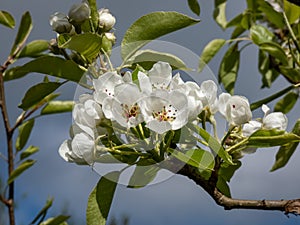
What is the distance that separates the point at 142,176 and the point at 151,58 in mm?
217

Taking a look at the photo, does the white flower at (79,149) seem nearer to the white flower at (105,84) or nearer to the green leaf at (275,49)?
the white flower at (105,84)

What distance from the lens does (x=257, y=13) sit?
2230mm

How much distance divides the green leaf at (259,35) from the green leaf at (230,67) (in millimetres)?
203

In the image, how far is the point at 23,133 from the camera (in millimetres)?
2225

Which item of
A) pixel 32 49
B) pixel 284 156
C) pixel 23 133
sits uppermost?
pixel 32 49

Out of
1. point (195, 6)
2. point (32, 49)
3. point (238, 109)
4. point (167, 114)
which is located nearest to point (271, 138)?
point (238, 109)

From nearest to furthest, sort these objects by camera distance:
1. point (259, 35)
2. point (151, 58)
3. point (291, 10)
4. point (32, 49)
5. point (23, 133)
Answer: point (151, 58) < point (291, 10) < point (259, 35) < point (32, 49) < point (23, 133)

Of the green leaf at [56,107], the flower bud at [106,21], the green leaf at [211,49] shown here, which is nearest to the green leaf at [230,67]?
the green leaf at [211,49]

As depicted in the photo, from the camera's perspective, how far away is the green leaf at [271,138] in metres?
0.86

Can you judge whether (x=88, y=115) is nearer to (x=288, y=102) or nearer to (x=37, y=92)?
(x=37, y=92)

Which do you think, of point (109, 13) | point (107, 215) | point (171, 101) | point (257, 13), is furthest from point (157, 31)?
point (257, 13)

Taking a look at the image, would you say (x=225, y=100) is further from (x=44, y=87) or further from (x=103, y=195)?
(x=44, y=87)

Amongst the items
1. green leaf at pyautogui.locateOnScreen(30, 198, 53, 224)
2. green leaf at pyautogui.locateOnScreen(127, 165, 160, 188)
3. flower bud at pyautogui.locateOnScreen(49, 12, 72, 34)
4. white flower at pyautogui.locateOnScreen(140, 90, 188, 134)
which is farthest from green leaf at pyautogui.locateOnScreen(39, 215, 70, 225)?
white flower at pyautogui.locateOnScreen(140, 90, 188, 134)

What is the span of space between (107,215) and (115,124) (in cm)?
17
